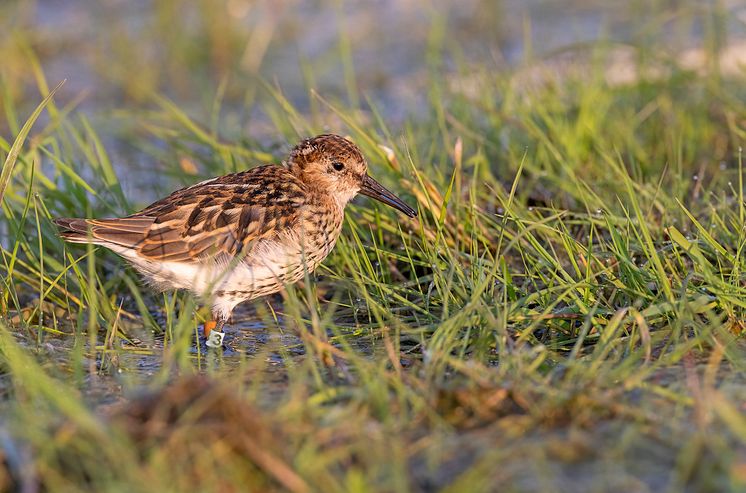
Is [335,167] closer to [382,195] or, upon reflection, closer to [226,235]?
[382,195]

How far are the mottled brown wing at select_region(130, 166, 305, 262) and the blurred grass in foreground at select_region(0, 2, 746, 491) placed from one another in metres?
0.37

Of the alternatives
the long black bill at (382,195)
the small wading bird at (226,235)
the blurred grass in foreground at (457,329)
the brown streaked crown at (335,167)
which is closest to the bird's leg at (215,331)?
the small wading bird at (226,235)

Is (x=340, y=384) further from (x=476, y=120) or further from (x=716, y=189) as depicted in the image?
(x=476, y=120)

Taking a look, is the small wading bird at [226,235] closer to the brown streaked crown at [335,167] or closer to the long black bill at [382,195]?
the long black bill at [382,195]

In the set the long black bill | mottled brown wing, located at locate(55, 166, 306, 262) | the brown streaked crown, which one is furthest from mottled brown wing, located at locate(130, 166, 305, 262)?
the long black bill

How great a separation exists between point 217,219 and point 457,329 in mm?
1521

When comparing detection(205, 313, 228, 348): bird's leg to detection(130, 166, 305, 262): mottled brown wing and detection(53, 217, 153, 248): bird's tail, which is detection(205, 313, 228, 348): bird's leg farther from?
detection(53, 217, 153, 248): bird's tail

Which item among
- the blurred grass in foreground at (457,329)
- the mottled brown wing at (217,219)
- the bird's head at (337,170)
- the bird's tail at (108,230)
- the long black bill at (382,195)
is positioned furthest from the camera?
the bird's head at (337,170)

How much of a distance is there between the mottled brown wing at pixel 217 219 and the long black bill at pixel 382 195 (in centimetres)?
40

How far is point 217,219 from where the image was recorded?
5.04 meters

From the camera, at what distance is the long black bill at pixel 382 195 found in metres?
5.26

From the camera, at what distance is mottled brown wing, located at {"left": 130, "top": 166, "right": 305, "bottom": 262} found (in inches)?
195

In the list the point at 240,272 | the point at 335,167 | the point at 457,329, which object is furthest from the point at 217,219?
the point at 457,329

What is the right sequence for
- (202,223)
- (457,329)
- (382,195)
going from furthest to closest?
1. (382,195)
2. (202,223)
3. (457,329)
